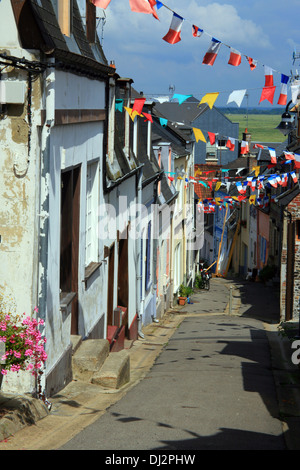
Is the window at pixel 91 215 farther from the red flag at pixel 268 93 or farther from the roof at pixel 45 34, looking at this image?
the red flag at pixel 268 93

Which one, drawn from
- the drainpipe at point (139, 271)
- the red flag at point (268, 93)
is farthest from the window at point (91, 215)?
the drainpipe at point (139, 271)

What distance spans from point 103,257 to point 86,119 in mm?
3004

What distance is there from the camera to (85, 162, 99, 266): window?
35.7 feet

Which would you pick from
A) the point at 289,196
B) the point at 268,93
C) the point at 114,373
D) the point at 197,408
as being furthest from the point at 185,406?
the point at 289,196

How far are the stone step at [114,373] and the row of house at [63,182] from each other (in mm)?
459

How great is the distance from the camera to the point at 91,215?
11039 millimetres

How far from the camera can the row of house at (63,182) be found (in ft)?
23.3

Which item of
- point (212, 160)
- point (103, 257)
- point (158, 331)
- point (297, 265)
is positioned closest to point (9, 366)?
point (103, 257)

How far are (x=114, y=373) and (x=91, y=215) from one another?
282 cm

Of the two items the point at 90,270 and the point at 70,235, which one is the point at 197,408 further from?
the point at 90,270

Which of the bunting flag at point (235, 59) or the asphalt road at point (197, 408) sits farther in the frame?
the bunting flag at point (235, 59)

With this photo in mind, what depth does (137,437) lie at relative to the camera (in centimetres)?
654

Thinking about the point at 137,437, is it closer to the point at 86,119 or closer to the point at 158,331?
the point at 86,119

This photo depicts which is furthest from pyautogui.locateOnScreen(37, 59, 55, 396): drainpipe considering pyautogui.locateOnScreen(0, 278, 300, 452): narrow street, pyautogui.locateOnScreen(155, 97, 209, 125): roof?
pyautogui.locateOnScreen(155, 97, 209, 125): roof
